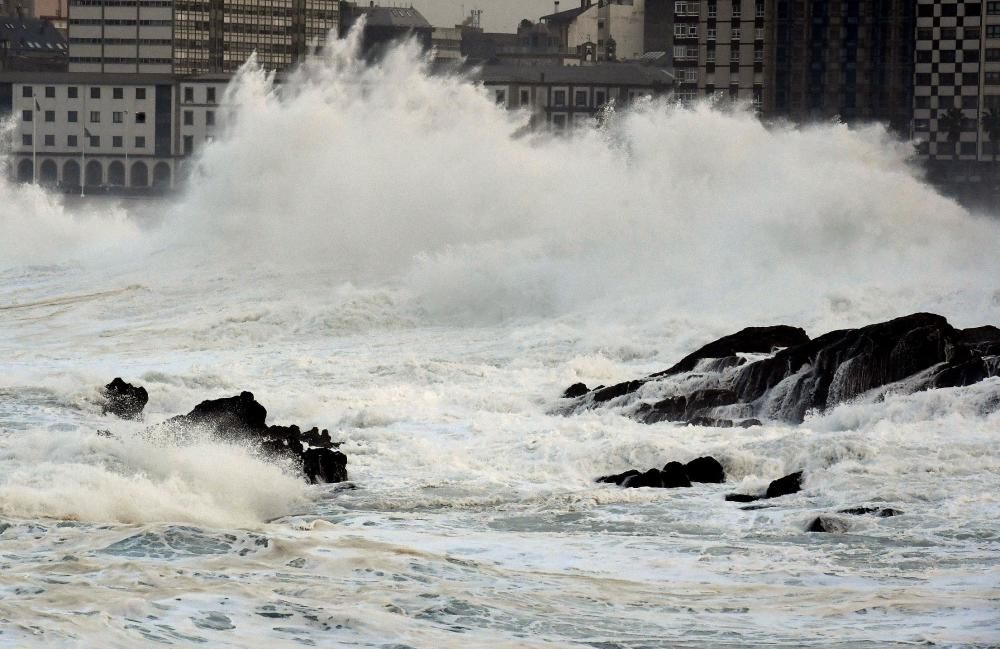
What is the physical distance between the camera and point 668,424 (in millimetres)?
22906

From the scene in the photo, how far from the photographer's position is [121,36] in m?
120

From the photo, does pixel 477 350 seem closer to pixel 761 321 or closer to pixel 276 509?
pixel 761 321

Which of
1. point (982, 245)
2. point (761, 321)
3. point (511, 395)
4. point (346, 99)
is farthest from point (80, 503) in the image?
point (346, 99)

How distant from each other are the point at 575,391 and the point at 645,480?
22.6 ft

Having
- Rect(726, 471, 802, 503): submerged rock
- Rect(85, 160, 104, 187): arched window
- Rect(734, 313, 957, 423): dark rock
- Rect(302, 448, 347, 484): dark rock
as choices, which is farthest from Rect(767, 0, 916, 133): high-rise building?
Rect(726, 471, 802, 503): submerged rock

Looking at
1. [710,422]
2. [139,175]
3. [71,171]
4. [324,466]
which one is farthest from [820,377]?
[71,171]

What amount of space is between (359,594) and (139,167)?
103m

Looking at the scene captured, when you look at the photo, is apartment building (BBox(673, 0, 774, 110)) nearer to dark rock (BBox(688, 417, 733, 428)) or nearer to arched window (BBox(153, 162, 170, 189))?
arched window (BBox(153, 162, 170, 189))

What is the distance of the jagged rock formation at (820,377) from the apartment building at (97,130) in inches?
3626

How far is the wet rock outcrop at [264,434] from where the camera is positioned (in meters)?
19.6

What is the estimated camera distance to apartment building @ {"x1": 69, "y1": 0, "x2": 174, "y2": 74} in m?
120

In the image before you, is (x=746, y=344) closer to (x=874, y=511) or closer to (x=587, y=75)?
(x=874, y=511)

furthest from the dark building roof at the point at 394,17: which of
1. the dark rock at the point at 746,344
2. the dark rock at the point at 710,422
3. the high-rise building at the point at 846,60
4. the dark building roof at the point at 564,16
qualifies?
the dark rock at the point at 710,422

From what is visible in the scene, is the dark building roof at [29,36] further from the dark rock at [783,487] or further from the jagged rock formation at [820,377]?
the dark rock at [783,487]
